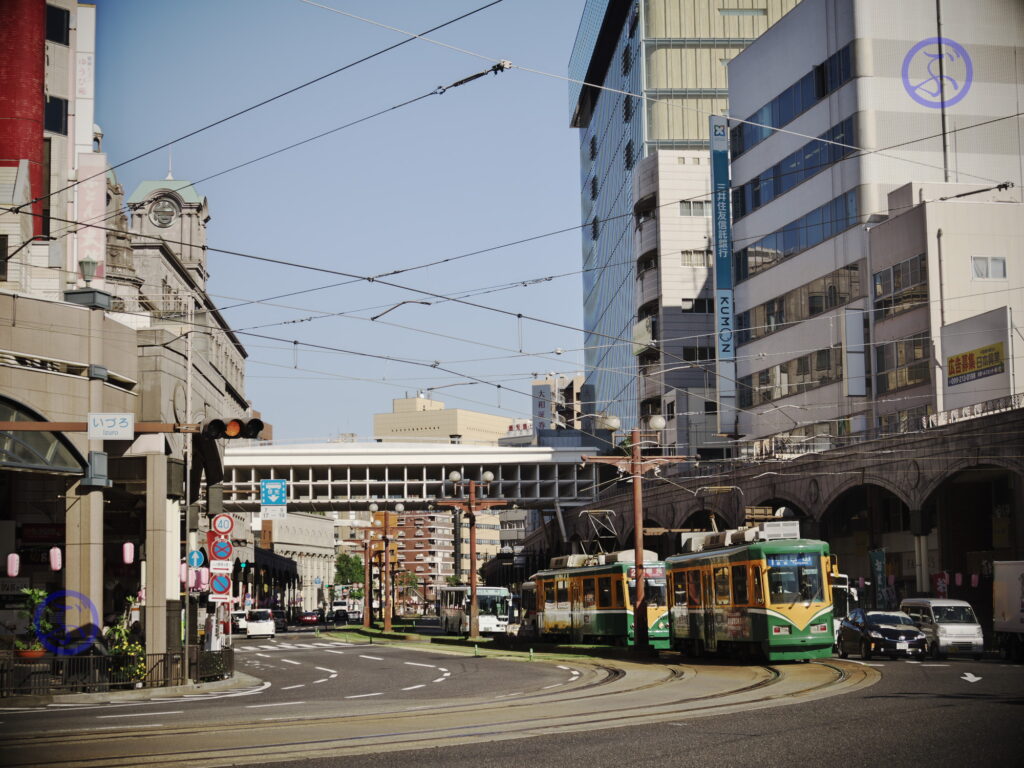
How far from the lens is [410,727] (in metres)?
19.1

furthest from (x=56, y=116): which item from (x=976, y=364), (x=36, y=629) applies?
(x=976, y=364)

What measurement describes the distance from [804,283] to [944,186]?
11029 mm

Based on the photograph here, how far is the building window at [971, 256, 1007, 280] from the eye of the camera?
6003 centimetres

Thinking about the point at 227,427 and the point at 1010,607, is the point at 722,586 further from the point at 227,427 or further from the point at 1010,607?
the point at 227,427

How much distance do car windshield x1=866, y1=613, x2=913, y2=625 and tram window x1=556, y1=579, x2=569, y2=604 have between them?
1689 centimetres

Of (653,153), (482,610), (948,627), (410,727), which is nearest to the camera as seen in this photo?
(410,727)

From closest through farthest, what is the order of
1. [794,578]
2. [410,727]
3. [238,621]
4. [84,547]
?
→ [410,727] < [84,547] < [794,578] < [238,621]

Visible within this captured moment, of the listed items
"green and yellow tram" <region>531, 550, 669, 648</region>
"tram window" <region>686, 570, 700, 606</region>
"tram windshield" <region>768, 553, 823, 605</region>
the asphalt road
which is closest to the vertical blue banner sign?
"green and yellow tram" <region>531, 550, 669, 648</region>

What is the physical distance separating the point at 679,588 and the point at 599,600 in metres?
9.69

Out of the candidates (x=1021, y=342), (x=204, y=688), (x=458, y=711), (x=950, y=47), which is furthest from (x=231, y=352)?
(x=458, y=711)

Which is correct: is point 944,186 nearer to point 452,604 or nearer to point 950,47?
point 950,47

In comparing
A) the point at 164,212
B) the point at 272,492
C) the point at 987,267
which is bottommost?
the point at 272,492

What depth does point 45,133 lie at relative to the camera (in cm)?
5531

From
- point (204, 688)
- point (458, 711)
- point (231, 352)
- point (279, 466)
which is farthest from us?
point (231, 352)
